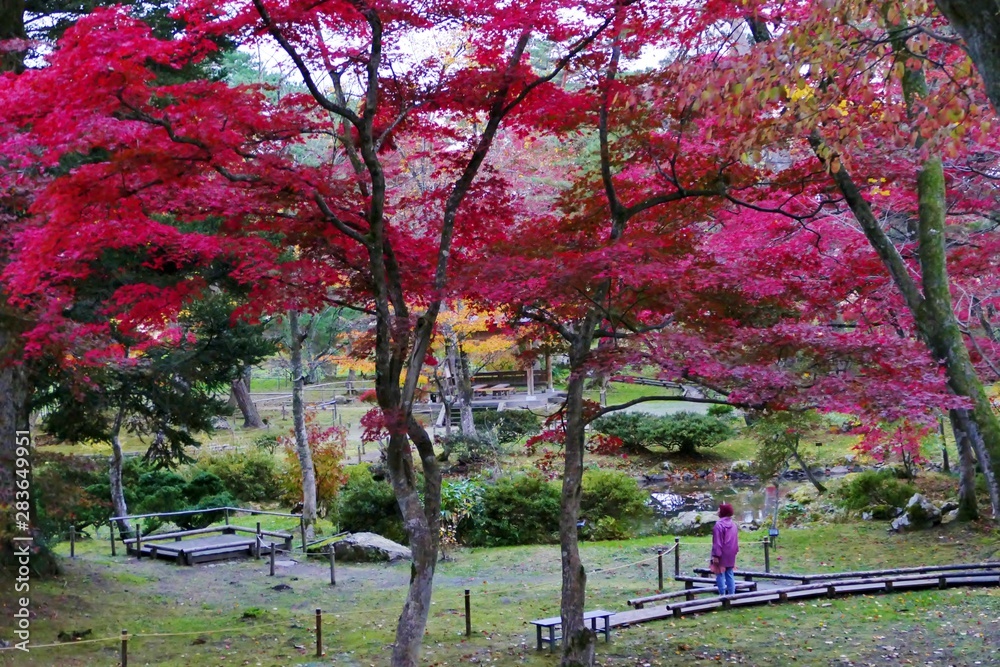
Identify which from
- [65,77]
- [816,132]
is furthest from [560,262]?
[65,77]

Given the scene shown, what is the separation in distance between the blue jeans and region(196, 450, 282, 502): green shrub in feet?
40.0

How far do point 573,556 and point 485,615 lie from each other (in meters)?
3.01

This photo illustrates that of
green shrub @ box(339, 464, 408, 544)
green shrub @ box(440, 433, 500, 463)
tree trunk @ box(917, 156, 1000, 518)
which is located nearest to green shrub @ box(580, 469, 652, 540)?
green shrub @ box(339, 464, 408, 544)

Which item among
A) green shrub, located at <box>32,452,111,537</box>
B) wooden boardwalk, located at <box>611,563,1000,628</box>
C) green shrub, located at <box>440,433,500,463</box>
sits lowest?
wooden boardwalk, located at <box>611,563,1000,628</box>

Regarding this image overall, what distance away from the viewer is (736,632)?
8.59m

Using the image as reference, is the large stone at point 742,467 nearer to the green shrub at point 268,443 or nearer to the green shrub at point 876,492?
the green shrub at point 876,492

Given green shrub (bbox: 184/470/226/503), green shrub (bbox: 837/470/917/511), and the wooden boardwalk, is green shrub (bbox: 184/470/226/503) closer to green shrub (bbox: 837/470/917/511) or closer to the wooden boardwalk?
the wooden boardwalk

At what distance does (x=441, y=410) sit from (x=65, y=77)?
22.7 meters

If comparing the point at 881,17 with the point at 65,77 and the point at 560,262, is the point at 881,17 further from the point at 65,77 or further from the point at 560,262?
the point at 65,77

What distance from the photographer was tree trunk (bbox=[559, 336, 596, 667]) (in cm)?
711

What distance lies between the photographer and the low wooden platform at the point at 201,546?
13.1 m

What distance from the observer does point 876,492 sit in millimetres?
16047

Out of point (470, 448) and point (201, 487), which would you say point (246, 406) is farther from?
point (201, 487)

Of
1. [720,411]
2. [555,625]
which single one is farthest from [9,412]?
[720,411]
